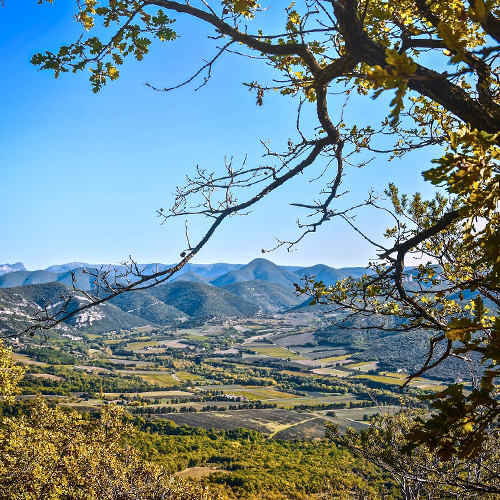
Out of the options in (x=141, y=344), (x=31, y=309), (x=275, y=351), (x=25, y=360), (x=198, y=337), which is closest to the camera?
(x=25, y=360)

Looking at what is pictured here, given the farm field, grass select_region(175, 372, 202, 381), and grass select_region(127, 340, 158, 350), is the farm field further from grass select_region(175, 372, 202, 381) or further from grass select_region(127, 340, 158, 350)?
grass select_region(127, 340, 158, 350)

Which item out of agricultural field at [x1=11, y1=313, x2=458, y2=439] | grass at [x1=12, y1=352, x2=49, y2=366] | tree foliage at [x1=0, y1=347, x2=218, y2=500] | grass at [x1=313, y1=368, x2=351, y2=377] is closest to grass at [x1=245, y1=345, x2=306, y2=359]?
agricultural field at [x1=11, y1=313, x2=458, y2=439]

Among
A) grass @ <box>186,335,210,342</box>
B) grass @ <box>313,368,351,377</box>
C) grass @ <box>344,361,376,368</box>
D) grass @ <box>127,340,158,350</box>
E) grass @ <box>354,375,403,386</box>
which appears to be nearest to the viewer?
grass @ <box>354,375,403,386</box>

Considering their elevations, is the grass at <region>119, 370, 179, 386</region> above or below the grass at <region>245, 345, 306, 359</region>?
below

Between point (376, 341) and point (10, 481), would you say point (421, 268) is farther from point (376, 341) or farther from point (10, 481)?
point (376, 341)

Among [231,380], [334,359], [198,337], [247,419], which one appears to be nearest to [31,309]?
[198,337]

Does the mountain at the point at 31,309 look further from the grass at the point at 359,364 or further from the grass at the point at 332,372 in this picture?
the grass at the point at 359,364

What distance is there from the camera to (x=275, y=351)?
476ft

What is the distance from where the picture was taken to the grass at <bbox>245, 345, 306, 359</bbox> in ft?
446

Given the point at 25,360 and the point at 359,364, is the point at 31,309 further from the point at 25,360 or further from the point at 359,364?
the point at 359,364

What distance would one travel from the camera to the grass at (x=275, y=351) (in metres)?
136

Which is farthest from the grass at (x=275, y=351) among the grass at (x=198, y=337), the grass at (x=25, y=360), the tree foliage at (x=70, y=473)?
the tree foliage at (x=70, y=473)

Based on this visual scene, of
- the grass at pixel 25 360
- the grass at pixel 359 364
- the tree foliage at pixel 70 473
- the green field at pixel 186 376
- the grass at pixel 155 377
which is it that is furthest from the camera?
the green field at pixel 186 376

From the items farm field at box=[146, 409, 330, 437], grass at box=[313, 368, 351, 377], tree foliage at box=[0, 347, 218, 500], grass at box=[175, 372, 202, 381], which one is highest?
tree foliage at box=[0, 347, 218, 500]
